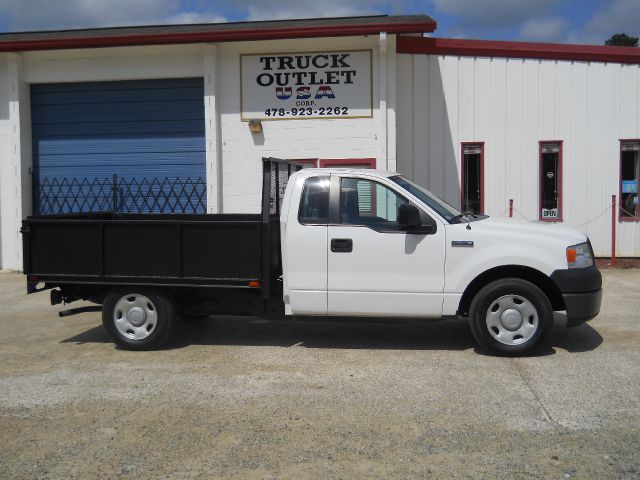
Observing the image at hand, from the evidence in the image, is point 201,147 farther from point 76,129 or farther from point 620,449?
point 620,449

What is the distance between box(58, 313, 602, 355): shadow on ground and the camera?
23.5 feet

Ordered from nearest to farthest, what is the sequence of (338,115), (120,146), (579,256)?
(579,256), (338,115), (120,146)

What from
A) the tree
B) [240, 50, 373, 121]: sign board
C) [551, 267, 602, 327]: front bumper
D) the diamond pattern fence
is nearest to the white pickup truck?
[551, 267, 602, 327]: front bumper

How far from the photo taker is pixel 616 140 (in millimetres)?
12586

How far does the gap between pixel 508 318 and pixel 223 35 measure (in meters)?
7.87

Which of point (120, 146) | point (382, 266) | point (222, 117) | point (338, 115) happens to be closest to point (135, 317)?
point (382, 266)

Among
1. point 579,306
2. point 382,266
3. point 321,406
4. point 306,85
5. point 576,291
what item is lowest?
point 321,406

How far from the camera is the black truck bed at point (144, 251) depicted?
6801mm

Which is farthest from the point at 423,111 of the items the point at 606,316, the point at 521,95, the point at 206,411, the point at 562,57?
the point at 206,411

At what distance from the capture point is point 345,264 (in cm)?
666

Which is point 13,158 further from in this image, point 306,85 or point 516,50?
point 516,50

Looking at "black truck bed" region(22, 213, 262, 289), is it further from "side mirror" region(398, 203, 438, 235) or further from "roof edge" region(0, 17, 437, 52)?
"roof edge" region(0, 17, 437, 52)

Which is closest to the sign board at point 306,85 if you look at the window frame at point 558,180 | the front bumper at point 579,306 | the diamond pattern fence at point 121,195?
the diamond pattern fence at point 121,195

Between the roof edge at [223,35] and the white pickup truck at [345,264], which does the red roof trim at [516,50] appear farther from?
the white pickup truck at [345,264]
